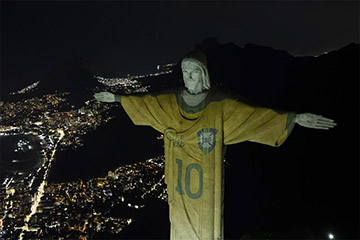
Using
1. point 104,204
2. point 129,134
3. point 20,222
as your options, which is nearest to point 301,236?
point 104,204

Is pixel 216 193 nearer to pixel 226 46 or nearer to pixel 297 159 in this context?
pixel 297 159

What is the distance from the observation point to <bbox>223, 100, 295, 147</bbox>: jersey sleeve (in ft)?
7.55

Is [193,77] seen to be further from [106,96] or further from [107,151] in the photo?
[107,151]

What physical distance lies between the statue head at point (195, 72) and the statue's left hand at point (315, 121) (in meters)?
0.98

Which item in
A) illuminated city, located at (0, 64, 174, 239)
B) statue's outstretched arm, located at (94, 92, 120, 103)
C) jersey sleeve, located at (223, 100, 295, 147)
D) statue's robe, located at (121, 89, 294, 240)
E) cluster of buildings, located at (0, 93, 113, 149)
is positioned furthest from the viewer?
cluster of buildings, located at (0, 93, 113, 149)

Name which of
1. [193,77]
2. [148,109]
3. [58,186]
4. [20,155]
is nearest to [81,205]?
[58,186]

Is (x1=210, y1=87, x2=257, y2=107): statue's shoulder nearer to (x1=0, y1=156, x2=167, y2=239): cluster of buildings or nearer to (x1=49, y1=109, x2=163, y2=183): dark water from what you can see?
(x1=0, y1=156, x2=167, y2=239): cluster of buildings

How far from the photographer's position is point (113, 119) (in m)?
34.9

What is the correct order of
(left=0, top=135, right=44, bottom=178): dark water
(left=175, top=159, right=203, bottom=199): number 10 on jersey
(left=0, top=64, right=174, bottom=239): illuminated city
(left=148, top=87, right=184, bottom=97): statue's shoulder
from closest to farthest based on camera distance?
(left=175, top=159, right=203, bottom=199): number 10 on jersey, (left=148, top=87, right=184, bottom=97): statue's shoulder, (left=0, top=64, right=174, bottom=239): illuminated city, (left=0, top=135, right=44, bottom=178): dark water

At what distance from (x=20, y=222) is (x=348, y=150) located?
27.5 meters

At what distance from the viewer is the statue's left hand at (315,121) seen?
2.11 m

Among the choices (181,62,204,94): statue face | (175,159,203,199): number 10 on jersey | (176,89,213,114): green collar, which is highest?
(181,62,204,94): statue face

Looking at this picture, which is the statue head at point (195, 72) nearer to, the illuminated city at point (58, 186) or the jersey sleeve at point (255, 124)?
the jersey sleeve at point (255, 124)

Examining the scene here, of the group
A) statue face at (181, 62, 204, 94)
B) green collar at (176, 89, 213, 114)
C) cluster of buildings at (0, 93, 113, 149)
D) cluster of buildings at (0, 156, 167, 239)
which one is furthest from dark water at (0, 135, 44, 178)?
statue face at (181, 62, 204, 94)
